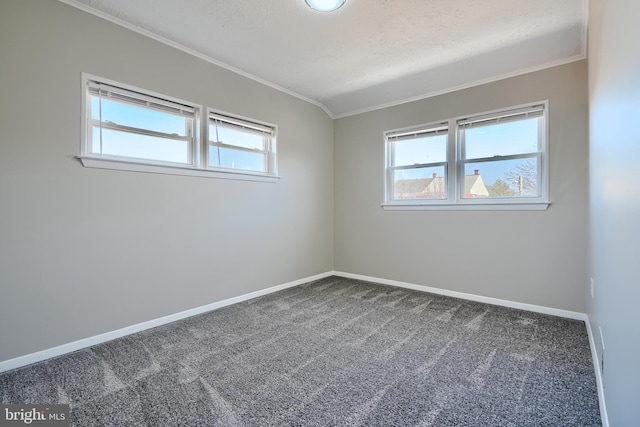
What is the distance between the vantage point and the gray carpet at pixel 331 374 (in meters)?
1.58

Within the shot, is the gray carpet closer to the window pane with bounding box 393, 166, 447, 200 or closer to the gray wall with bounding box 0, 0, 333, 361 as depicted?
the gray wall with bounding box 0, 0, 333, 361

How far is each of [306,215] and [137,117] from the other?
2.39m

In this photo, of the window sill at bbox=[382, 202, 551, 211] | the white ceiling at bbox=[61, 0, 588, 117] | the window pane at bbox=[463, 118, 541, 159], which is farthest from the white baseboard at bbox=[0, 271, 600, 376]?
the white ceiling at bbox=[61, 0, 588, 117]

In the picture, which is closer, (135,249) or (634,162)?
(634,162)

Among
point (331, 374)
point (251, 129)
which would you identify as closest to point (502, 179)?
point (331, 374)

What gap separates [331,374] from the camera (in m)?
1.96

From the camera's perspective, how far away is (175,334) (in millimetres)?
2586

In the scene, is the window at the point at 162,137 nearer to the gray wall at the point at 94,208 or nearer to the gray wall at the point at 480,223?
the gray wall at the point at 94,208

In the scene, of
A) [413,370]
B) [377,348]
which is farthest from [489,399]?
[377,348]

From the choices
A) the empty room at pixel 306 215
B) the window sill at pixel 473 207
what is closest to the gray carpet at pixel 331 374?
the empty room at pixel 306 215

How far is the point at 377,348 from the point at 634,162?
76.4 inches

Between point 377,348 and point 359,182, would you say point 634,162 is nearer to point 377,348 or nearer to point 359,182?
point 377,348

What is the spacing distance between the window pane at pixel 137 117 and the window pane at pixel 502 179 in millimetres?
3310

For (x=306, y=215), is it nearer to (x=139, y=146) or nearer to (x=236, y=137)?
(x=236, y=137)
